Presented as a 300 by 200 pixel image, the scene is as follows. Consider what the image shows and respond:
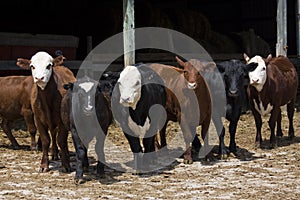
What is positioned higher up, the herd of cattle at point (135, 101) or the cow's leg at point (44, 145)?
the herd of cattle at point (135, 101)

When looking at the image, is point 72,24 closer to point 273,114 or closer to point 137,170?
point 273,114

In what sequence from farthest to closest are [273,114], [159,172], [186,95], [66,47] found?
[66,47] < [273,114] < [186,95] < [159,172]

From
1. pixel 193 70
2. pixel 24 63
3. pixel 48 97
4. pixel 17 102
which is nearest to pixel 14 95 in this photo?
pixel 17 102

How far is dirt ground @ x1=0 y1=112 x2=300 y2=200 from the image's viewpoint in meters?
6.25

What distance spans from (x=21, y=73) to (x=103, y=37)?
339 cm

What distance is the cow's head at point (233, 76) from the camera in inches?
324

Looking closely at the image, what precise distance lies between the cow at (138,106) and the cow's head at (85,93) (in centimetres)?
36

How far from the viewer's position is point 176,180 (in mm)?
6934

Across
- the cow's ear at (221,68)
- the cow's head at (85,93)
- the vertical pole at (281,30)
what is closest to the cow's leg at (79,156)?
the cow's head at (85,93)

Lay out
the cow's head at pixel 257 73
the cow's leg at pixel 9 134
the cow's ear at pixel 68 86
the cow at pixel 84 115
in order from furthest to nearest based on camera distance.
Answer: the cow's leg at pixel 9 134
the cow's head at pixel 257 73
the cow's ear at pixel 68 86
the cow at pixel 84 115

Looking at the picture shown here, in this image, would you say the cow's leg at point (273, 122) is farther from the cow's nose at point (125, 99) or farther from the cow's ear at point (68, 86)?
the cow's ear at point (68, 86)

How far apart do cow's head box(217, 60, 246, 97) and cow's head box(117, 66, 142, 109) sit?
1.44 metres

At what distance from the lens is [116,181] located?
692 centimetres

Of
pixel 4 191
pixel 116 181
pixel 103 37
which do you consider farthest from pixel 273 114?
pixel 103 37
